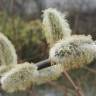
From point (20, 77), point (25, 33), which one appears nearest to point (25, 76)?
point (20, 77)

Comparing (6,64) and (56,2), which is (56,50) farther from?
(56,2)

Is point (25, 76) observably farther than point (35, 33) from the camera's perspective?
No

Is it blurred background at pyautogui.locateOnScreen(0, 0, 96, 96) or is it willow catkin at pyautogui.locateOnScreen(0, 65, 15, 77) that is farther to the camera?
blurred background at pyautogui.locateOnScreen(0, 0, 96, 96)

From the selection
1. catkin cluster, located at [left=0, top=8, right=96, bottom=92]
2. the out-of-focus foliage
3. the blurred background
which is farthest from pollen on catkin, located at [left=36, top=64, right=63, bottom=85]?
the out-of-focus foliage

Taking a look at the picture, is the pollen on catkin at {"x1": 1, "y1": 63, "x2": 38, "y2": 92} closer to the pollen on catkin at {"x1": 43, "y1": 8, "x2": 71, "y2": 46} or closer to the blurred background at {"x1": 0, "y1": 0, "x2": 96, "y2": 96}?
the pollen on catkin at {"x1": 43, "y1": 8, "x2": 71, "y2": 46}

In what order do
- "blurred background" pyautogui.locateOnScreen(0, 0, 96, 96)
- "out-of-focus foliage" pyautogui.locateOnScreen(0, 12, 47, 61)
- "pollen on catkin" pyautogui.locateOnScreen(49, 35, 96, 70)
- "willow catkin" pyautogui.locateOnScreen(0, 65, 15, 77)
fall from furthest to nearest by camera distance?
"out-of-focus foliage" pyautogui.locateOnScreen(0, 12, 47, 61), "blurred background" pyautogui.locateOnScreen(0, 0, 96, 96), "willow catkin" pyautogui.locateOnScreen(0, 65, 15, 77), "pollen on catkin" pyautogui.locateOnScreen(49, 35, 96, 70)

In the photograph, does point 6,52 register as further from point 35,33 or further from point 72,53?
point 35,33

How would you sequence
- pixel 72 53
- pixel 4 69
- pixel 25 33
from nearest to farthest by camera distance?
pixel 72 53 → pixel 4 69 → pixel 25 33

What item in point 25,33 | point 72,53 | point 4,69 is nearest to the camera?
point 72,53
